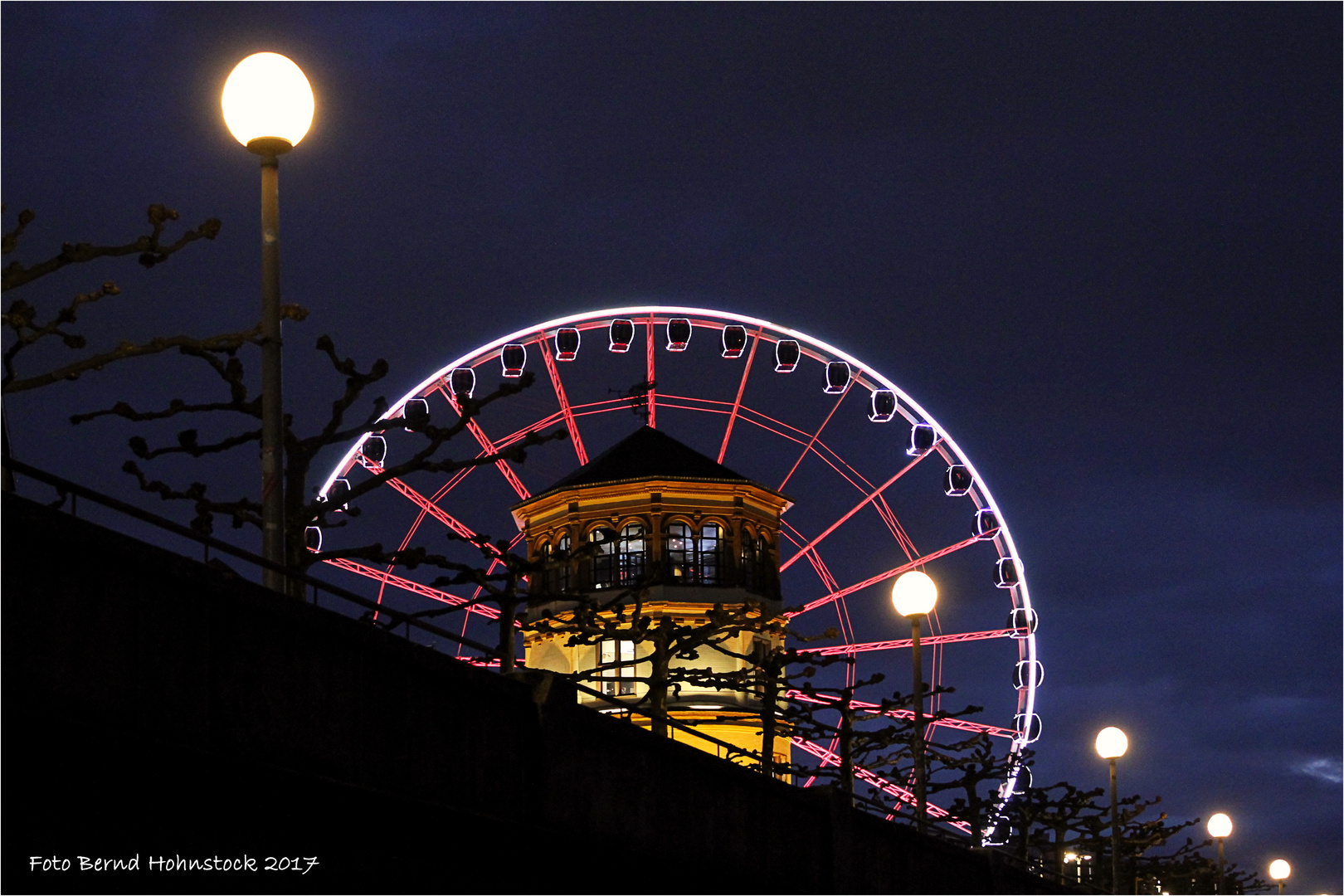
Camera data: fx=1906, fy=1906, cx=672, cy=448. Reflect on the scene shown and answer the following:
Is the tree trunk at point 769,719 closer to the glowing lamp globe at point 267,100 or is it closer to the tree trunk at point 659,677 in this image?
the tree trunk at point 659,677

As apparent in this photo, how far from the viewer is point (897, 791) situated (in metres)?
52.7

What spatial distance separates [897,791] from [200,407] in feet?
118

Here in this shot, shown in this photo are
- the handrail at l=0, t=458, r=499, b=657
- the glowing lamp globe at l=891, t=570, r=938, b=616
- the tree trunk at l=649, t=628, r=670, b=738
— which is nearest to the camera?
the handrail at l=0, t=458, r=499, b=657

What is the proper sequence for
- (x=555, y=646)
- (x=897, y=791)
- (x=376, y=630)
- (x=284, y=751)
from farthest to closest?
(x=555, y=646) → (x=897, y=791) → (x=376, y=630) → (x=284, y=751)

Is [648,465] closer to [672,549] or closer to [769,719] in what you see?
[672,549]

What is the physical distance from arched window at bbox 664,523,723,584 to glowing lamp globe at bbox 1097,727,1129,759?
18.9 m

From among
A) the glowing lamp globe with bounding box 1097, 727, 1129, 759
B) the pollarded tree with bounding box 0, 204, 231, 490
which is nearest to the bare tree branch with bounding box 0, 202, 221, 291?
the pollarded tree with bounding box 0, 204, 231, 490

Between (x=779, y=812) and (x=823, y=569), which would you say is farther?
(x=823, y=569)

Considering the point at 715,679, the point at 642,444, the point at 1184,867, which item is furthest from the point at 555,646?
the point at 1184,867

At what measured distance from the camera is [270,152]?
15281 mm

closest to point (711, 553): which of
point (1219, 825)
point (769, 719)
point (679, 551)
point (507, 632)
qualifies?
point (679, 551)

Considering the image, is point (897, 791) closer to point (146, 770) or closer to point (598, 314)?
point (598, 314)

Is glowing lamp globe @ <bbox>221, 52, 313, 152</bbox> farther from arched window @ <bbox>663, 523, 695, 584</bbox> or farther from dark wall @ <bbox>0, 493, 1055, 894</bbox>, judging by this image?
arched window @ <bbox>663, 523, 695, 584</bbox>

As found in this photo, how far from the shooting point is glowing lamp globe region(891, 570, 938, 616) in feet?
101
